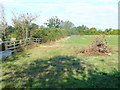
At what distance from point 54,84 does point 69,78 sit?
65 centimetres

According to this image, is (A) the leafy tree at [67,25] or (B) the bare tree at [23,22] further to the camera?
(A) the leafy tree at [67,25]

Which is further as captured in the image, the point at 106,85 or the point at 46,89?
the point at 106,85

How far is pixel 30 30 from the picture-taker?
56.3 feet

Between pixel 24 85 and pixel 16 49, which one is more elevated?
pixel 16 49

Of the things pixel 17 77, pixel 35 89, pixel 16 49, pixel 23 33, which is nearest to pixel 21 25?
pixel 23 33

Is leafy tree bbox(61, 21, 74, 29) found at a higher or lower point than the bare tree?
higher

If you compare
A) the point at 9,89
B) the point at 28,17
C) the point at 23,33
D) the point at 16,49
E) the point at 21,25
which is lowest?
the point at 9,89

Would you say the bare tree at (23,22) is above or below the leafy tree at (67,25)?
below

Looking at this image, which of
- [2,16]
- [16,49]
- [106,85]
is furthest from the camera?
[2,16]

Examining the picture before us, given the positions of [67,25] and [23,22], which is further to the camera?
[67,25]

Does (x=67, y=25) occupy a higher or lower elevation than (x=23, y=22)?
higher

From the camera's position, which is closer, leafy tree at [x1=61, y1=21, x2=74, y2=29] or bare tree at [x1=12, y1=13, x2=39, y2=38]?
bare tree at [x1=12, y1=13, x2=39, y2=38]

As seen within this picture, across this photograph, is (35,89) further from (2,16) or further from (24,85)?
(2,16)

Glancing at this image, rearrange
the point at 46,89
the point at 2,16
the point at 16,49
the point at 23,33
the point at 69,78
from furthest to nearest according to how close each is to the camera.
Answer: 1. the point at 2,16
2. the point at 23,33
3. the point at 16,49
4. the point at 69,78
5. the point at 46,89
